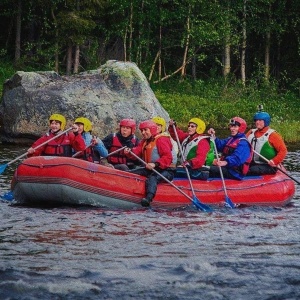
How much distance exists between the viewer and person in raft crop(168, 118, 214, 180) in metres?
13.6

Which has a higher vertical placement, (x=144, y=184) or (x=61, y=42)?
(x=61, y=42)

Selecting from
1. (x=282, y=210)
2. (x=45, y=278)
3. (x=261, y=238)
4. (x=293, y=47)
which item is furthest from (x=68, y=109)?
(x=293, y=47)

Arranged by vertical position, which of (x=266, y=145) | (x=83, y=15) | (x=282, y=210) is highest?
(x=83, y=15)

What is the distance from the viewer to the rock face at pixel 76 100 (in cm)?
2220

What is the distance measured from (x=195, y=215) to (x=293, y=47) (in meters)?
25.7

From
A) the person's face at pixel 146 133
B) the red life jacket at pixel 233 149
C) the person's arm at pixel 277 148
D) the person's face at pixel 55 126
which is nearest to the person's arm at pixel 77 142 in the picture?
the person's face at pixel 55 126

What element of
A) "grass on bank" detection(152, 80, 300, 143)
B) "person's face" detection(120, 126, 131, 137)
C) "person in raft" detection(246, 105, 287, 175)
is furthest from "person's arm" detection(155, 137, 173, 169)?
"grass on bank" detection(152, 80, 300, 143)

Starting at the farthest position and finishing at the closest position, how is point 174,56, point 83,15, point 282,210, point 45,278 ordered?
point 174,56
point 83,15
point 282,210
point 45,278

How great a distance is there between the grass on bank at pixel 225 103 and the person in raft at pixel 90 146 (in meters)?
10.4

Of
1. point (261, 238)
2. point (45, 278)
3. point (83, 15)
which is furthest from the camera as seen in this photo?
point (83, 15)

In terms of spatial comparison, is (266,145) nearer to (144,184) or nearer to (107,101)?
(144,184)

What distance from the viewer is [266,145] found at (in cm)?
1437

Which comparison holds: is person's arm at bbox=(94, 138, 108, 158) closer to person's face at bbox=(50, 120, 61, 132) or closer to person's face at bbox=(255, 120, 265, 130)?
person's face at bbox=(50, 120, 61, 132)

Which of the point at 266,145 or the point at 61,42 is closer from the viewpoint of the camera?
the point at 266,145
